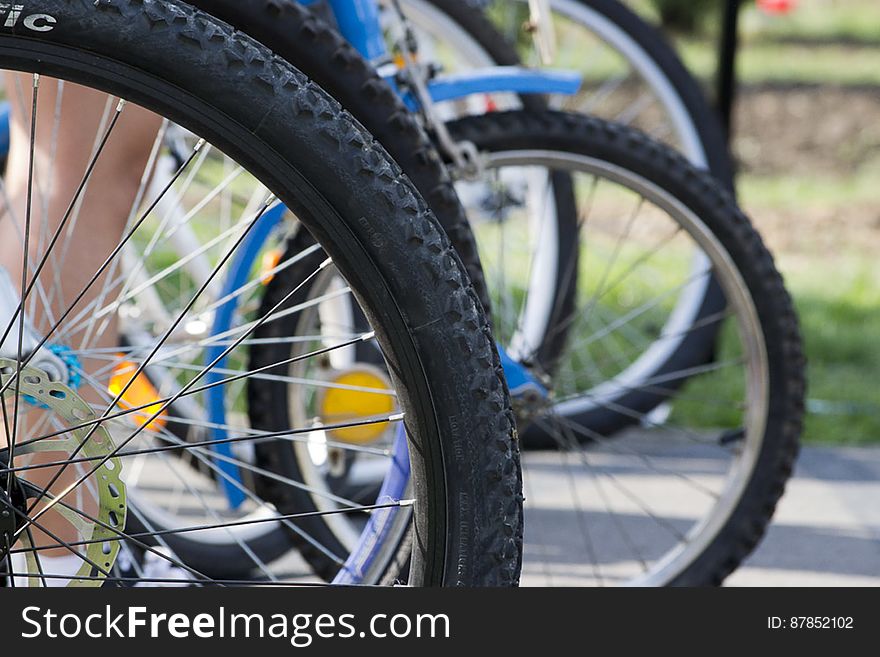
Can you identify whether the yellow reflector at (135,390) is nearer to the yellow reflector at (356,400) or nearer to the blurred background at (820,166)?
the yellow reflector at (356,400)

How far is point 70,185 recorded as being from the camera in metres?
1.60

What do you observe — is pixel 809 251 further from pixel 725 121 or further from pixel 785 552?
pixel 785 552

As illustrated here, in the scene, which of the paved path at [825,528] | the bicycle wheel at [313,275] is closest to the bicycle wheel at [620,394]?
the paved path at [825,528]

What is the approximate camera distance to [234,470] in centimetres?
195

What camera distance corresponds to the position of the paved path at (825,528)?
2.19m

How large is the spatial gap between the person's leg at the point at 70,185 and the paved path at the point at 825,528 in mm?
1238

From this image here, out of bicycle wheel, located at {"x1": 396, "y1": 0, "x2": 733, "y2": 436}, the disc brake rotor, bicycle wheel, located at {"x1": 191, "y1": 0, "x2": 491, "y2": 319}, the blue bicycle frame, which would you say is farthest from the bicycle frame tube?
bicycle wheel, located at {"x1": 396, "y1": 0, "x2": 733, "y2": 436}

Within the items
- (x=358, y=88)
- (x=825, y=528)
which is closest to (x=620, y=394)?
(x=825, y=528)

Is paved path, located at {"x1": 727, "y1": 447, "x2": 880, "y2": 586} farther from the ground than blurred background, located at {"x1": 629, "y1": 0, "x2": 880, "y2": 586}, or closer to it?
A: closer to it

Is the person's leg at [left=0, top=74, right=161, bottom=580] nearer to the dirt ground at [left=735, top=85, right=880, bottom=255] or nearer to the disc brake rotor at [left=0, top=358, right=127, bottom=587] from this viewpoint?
the disc brake rotor at [left=0, top=358, right=127, bottom=587]

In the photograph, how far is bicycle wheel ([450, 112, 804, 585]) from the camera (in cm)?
179

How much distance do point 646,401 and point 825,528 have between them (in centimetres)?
47

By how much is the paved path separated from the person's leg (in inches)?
48.8

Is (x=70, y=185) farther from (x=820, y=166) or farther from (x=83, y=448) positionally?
(x=820, y=166)
